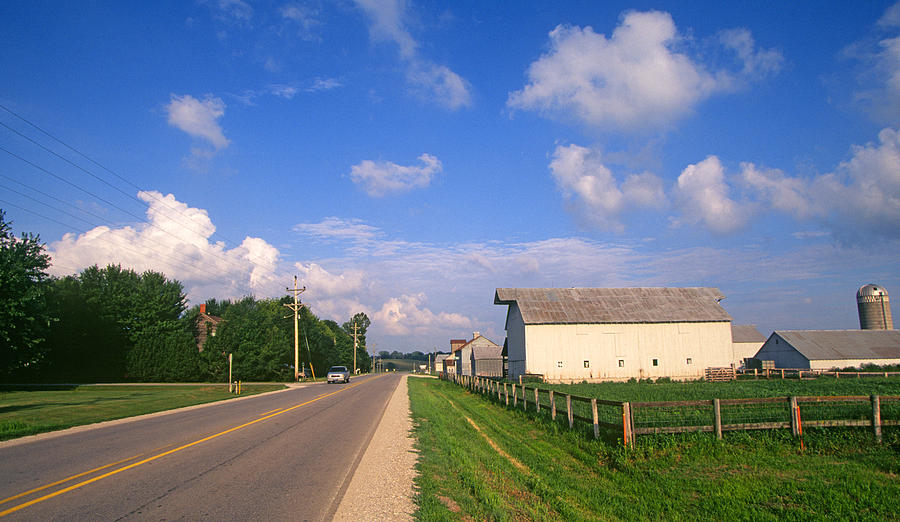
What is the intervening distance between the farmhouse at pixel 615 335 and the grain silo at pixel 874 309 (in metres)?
50.1

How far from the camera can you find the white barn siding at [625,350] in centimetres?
4622

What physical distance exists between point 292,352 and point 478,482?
7051 cm

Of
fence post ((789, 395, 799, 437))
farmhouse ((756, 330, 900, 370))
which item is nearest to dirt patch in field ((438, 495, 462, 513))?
fence post ((789, 395, 799, 437))

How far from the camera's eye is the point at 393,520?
677 cm

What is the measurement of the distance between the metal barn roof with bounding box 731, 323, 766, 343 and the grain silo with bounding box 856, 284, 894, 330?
14.6 m

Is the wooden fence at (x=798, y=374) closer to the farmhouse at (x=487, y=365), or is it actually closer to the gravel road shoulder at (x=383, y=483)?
the farmhouse at (x=487, y=365)

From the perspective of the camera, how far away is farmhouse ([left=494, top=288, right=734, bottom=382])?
46.4 m

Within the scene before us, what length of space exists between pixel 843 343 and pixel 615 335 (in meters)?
37.9

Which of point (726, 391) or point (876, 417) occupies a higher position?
point (876, 417)

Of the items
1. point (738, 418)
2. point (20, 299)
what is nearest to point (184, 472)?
point (738, 418)

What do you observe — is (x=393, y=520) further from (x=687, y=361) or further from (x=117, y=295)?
(x=117, y=295)

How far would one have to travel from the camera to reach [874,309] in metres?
82.7

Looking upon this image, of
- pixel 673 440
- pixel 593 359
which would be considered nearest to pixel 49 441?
pixel 673 440

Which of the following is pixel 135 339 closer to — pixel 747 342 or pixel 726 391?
pixel 726 391
